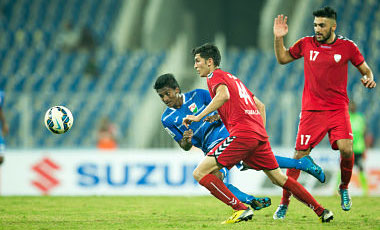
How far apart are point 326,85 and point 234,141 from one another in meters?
1.57

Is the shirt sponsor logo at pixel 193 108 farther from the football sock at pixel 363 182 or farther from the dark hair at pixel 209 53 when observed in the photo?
the football sock at pixel 363 182

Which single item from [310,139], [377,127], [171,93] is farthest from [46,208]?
[377,127]

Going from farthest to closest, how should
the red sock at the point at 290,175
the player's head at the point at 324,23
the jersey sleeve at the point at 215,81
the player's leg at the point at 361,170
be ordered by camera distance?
the player's leg at the point at 361,170
the red sock at the point at 290,175
the player's head at the point at 324,23
the jersey sleeve at the point at 215,81

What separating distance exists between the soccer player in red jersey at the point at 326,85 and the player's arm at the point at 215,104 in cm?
140

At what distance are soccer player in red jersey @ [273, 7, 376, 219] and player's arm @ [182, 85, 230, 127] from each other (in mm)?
1405

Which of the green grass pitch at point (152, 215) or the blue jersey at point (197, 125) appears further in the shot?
the blue jersey at point (197, 125)

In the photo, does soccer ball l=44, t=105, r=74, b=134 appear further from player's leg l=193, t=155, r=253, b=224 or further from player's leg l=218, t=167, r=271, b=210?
player's leg l=193, t=155, r=253, b=224

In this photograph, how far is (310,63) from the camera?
7.92m

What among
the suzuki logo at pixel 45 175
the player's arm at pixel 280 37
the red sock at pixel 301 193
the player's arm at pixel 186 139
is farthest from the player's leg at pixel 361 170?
the player's arm at pixel 186 139

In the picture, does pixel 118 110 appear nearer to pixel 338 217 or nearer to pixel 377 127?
pixel 377 127

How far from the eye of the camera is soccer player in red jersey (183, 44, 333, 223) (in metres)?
7.02

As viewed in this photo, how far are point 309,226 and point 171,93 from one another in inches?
93.2

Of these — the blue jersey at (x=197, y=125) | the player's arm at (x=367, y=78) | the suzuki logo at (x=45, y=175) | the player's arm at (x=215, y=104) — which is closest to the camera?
the player's arm at (x=215, y=104)

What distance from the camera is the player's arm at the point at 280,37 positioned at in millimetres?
7879
